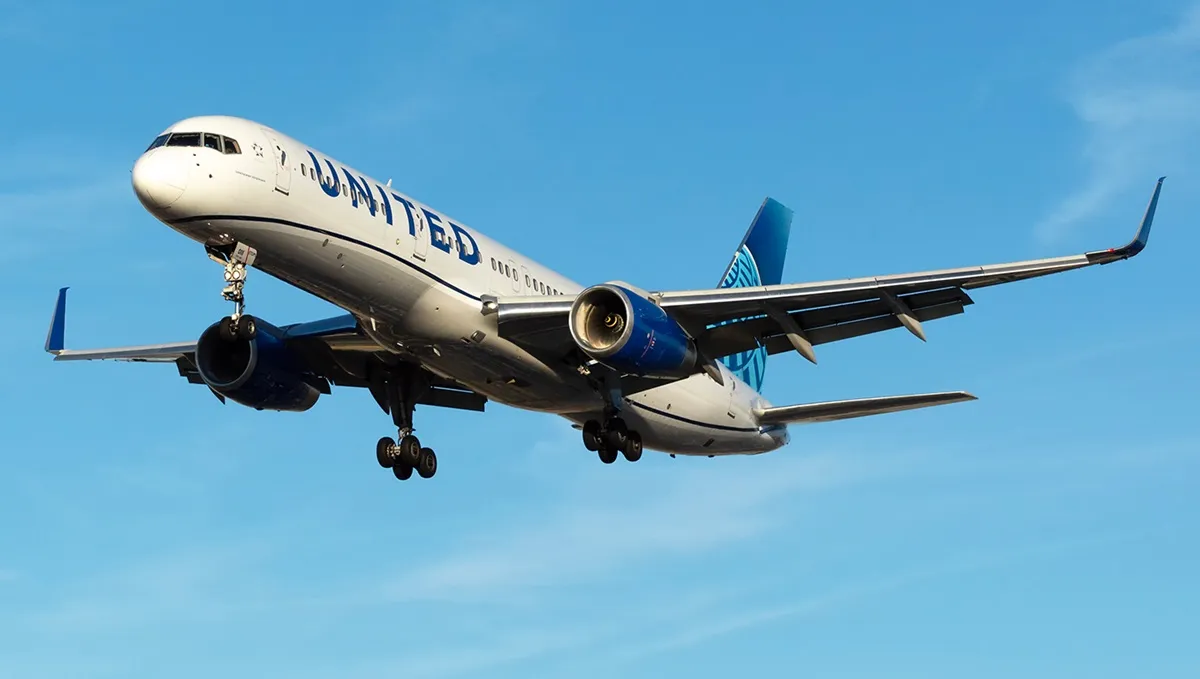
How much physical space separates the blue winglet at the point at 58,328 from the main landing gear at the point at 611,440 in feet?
42.3

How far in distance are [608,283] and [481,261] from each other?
8.42ft

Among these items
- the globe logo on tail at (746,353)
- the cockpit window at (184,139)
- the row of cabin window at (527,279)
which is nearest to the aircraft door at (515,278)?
the row of cabin window at (527,279)

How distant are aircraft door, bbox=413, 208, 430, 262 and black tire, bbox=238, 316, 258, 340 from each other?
10.5ft

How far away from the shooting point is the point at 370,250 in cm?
2848

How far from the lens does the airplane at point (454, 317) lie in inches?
1073

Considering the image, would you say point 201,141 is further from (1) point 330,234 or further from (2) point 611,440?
(2) point 611,440

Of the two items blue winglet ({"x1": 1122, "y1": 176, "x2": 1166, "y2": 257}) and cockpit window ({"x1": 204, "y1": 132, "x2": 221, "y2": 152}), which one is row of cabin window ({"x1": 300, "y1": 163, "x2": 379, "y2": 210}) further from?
blue winglet ({"x1": 1122, "y1": 176, "x2": 1166, "y2": 257})

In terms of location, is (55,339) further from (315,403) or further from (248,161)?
(248,161)

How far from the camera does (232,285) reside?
90.3ft

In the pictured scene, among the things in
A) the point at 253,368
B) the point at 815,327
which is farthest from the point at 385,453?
the point at 815,327

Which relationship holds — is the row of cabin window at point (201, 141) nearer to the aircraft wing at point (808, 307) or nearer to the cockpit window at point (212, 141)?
the cockpit window at point (212, 141)

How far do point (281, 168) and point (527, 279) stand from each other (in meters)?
6.52

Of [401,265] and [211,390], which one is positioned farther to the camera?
[211,390]

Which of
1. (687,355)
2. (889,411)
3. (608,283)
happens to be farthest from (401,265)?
(889,411)
